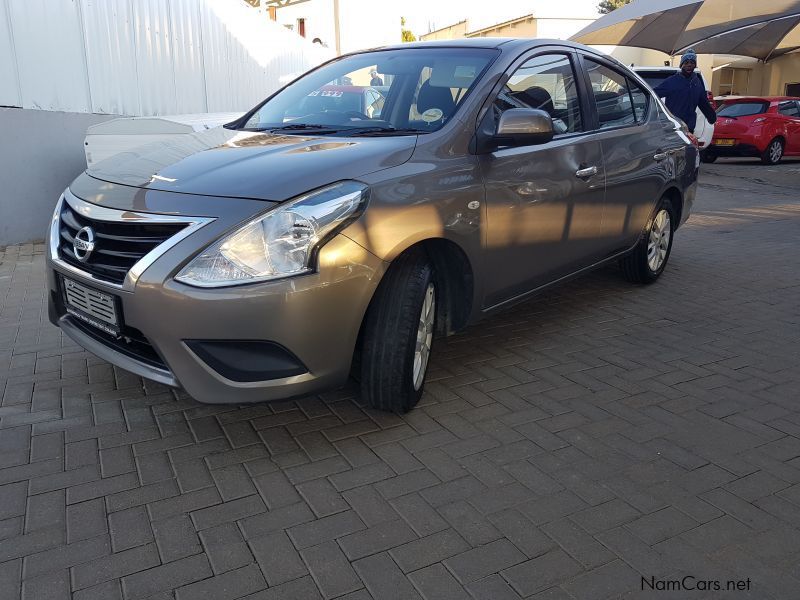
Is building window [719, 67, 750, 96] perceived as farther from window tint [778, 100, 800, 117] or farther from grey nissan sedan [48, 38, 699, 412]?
grey nissan sedan [48, 38, 699, 412]

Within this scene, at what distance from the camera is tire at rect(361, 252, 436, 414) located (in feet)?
10.1

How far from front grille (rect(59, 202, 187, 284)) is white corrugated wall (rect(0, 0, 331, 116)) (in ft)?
15.9

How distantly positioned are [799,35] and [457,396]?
23488 mm

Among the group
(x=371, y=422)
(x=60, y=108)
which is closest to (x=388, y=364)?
(x=371, y=422)

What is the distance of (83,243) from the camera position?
3.05 m

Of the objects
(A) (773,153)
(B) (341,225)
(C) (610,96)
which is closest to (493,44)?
(C) (610,96)

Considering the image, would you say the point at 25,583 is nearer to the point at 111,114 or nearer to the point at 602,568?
the point at 602,568

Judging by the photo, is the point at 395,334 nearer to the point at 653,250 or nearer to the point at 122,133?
the point at 653,250

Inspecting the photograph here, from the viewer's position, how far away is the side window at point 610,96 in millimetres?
4641

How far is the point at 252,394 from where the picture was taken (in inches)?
111

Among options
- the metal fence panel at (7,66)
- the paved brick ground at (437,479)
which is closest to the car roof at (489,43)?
the paved brick ground at (437,479)

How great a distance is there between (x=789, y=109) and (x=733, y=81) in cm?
1540

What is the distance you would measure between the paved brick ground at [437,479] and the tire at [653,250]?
1.07 meters

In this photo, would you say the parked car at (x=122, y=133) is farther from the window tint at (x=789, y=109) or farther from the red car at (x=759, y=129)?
the window tint at (x=789, y=109)
